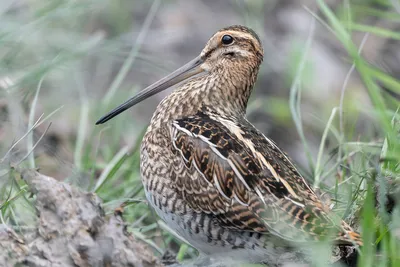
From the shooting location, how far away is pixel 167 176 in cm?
355

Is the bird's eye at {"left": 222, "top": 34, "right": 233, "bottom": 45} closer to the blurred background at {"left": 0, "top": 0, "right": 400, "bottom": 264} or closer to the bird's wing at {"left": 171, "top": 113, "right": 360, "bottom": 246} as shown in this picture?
the blurred background at {"left": 0, "top": 0, "right": 400, "bottom": 264}

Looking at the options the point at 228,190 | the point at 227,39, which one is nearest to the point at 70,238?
the point at 228,190

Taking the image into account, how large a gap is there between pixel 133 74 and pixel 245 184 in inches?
139

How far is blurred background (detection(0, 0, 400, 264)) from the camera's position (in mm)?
3951

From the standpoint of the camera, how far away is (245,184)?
11.0ft

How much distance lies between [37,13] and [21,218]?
1060mm

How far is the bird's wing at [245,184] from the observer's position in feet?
10.5

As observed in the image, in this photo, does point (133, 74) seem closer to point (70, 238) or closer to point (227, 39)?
point (227, 39)

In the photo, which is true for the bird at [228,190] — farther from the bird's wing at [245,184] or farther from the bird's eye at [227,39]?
the bird's eye at [227,39]

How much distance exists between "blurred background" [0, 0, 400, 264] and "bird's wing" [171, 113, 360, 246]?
1.32 ft

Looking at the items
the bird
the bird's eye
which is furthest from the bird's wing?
the bird's eye

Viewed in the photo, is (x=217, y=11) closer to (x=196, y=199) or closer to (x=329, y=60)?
(x=329, y=60)

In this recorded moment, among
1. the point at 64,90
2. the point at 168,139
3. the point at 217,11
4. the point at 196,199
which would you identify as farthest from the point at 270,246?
the point at 217,11

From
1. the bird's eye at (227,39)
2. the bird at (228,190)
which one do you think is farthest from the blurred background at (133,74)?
the bird's eye at (227,39)
